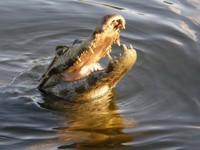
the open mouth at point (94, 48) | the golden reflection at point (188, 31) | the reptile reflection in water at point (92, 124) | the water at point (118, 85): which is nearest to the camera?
the open mouth at point (94, 48)

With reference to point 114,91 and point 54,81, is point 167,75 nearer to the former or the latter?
point 114,91

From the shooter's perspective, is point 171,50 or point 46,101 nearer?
point 46,101

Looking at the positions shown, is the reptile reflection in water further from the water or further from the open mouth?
the open mouth

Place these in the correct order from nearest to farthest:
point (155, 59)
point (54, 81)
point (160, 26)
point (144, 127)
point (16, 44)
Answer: point (144, 127), point (54, 81), point (155, 59), point (16, 44), point (160, 26)

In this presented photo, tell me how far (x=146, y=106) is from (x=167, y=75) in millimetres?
1020

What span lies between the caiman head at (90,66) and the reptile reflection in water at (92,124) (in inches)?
5.3

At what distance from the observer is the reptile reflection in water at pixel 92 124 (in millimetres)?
4957

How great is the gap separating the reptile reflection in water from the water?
10 mm

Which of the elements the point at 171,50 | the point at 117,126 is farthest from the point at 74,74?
the point at 171,50

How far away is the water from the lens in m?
5.08

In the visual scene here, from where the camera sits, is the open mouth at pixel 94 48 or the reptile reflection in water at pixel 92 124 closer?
the open mouth at pixel 94 48


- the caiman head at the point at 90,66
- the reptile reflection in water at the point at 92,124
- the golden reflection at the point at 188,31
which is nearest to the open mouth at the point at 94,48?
the caiman head at the point at 90,66

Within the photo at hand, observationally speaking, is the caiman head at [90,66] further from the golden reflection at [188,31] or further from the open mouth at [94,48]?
the golden reflection at [188,31]

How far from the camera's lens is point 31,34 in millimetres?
8172
